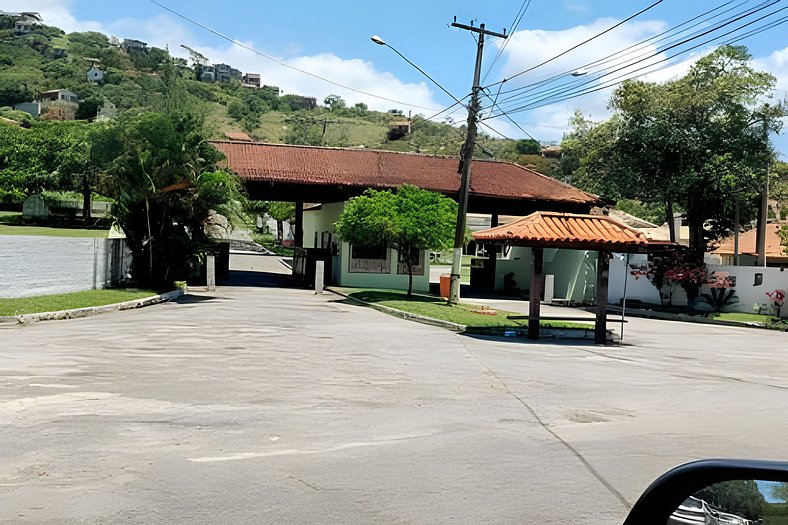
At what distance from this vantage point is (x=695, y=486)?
7.02 ft

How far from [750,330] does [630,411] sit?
1964 cm

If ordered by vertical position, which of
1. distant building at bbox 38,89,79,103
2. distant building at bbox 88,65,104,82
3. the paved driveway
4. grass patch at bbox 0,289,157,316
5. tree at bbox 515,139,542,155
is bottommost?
the paved driveway

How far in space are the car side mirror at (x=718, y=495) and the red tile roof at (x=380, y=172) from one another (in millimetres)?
35216

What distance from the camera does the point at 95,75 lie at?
17712 centimetres

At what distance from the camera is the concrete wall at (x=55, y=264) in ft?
70.4

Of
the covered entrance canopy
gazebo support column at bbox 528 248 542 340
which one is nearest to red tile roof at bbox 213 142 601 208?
the covered entrance canopy

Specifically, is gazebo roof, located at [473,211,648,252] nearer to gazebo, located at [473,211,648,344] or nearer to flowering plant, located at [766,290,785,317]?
gazebo, located at [473,211,648,344]

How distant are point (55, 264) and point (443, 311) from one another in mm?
11908

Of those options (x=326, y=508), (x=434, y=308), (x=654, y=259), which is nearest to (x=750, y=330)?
(x=654, y=259)

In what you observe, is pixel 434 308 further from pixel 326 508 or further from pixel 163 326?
pixel 326 508

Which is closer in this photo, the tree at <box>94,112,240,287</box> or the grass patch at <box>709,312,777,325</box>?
the tree at <box>94,112,240,287</box>

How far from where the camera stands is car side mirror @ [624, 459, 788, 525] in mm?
2100

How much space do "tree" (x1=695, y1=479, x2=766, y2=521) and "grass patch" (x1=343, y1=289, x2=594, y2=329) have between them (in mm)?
19553

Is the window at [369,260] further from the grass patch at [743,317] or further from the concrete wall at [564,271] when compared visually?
the grass patch at [743,317]
